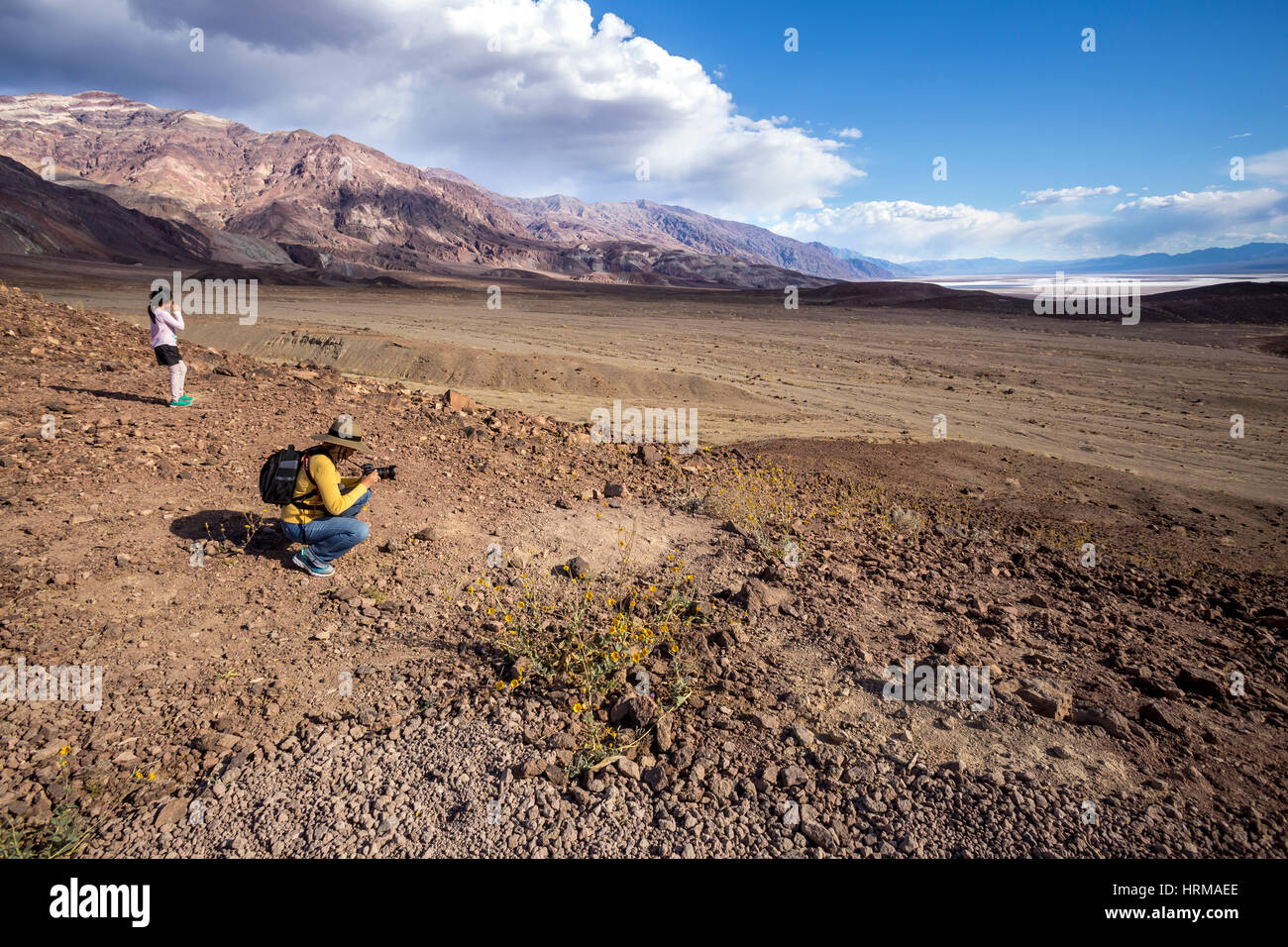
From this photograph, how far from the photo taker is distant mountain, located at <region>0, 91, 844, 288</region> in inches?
4193

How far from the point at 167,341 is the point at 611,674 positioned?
24.6 feet

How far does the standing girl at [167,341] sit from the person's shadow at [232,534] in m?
3.46

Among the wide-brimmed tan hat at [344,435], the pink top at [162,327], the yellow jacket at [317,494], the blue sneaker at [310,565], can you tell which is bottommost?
the blue sneaker at [310,565]

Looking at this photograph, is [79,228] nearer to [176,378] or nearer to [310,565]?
[176,378]

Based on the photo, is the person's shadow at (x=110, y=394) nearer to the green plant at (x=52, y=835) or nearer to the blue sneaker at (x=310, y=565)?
the blue sneaker at (x=310, y=565)

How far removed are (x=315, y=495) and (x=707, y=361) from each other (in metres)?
17.0

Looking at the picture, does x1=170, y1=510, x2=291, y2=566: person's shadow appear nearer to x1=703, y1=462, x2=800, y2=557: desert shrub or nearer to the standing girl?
the standing girl

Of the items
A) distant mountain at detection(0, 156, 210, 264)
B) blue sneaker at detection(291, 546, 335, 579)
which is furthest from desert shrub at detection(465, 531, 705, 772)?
distant mountain at detection(0, 156, 210, 264)

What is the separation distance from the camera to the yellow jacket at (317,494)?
443cm

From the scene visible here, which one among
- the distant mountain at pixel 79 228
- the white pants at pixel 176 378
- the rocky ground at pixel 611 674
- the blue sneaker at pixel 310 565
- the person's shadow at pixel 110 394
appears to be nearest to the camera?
the rocky ground at pixel 611 674

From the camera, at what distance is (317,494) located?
452 cm

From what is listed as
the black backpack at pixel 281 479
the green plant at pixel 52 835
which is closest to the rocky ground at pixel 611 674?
the green plant at pixel 52 835

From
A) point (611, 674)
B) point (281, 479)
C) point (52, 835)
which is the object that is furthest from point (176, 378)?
point (611, 674)
